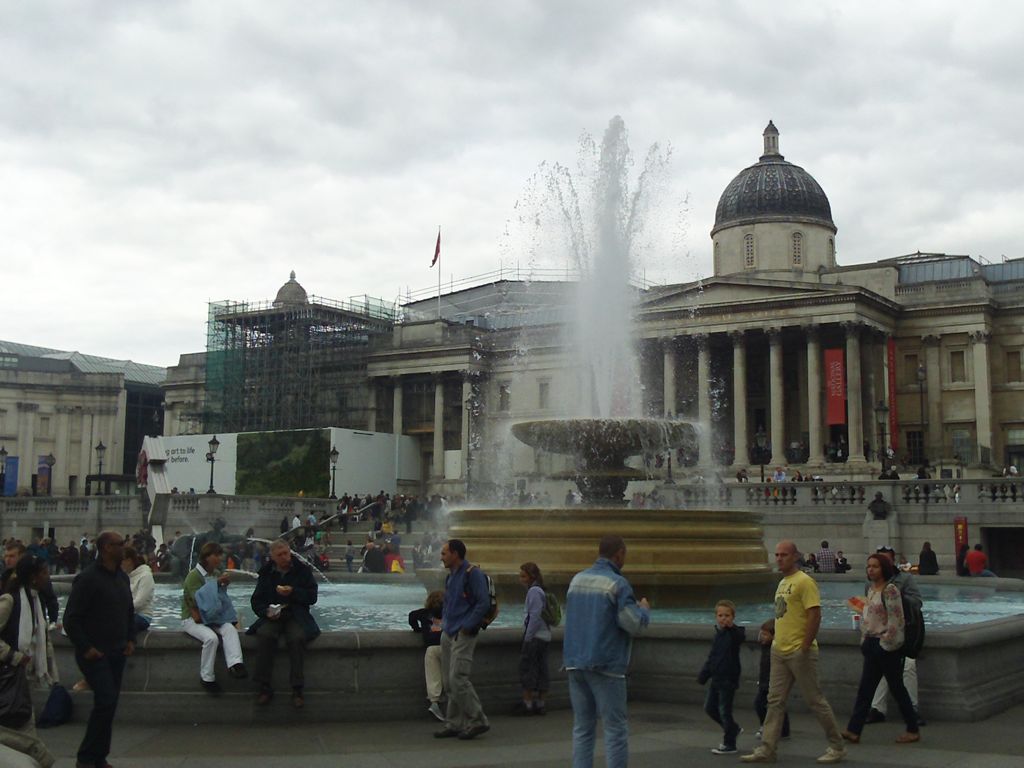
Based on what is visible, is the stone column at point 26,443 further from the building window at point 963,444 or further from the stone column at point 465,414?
the building window at point 963,444

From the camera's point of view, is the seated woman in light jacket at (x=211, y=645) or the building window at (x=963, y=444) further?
the building window at (x=963, y=444)

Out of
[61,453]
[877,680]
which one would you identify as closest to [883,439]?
[877,680]

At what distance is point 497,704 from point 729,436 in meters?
59.8

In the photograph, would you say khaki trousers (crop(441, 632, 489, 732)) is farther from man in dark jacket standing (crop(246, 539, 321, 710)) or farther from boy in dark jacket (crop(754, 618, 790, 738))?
boy in dark jacket (crop(754, 618, 790, 738))

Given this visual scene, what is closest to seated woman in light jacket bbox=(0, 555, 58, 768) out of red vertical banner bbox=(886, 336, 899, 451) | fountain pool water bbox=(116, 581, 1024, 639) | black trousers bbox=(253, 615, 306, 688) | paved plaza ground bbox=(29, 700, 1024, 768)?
paved plaza ground bbox=(29, 700, 1024, 768)

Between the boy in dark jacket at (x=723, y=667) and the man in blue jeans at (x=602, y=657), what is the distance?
2.08 metres

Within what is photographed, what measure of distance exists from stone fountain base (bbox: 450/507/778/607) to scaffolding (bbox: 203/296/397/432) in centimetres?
5719

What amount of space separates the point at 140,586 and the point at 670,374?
5682 cm

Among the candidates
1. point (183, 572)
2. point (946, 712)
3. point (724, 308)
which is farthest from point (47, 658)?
point (724, 308)

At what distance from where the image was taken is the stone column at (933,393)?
214 ft

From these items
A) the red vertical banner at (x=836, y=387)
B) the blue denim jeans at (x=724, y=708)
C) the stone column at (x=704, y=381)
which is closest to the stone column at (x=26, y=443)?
the stone column at (x=704, y=381)

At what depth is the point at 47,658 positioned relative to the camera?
30.5 feet

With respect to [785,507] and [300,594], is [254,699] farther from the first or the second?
[785,507]

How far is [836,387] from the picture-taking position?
201 ft
